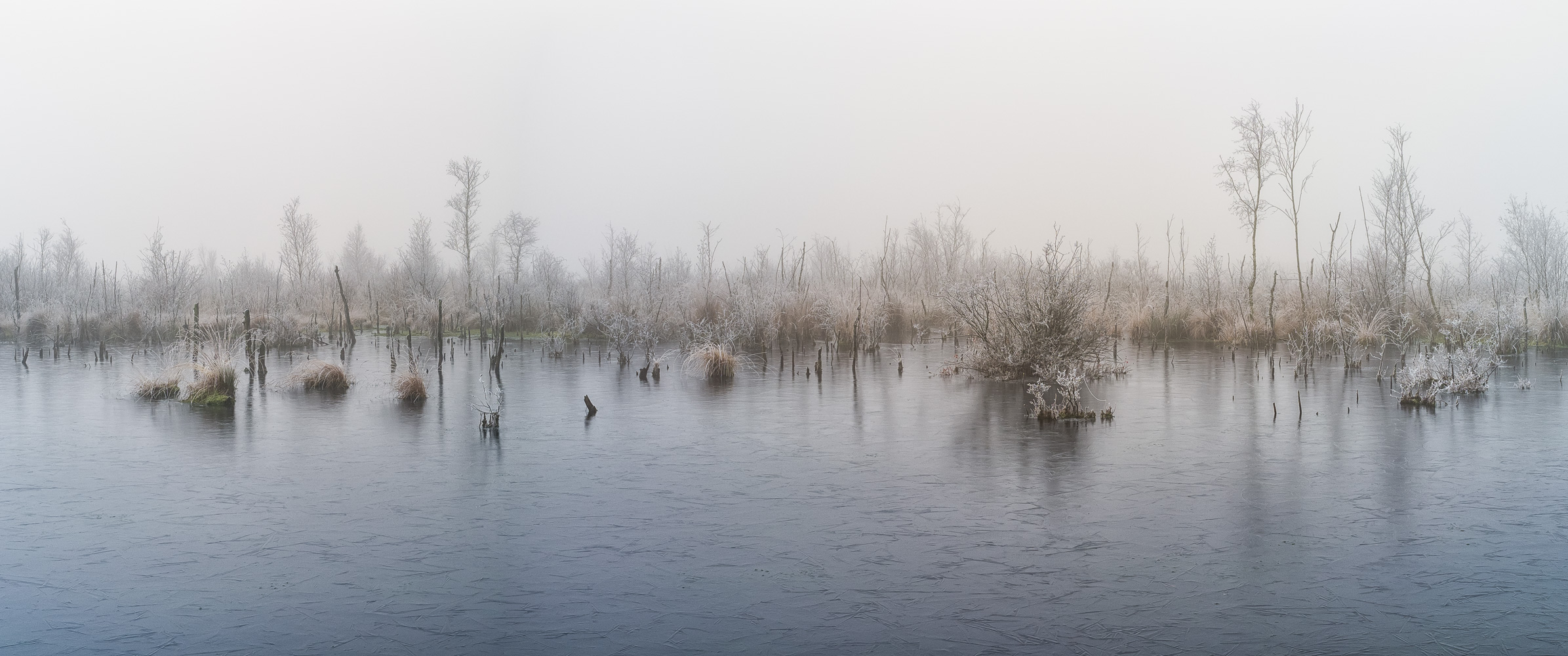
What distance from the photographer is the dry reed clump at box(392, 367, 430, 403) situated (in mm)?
16062

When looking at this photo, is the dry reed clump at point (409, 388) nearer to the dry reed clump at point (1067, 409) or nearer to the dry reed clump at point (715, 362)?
the dry reed clump at point (715, 362)

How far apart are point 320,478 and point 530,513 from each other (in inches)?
105

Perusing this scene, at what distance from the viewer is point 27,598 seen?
629 centimetres

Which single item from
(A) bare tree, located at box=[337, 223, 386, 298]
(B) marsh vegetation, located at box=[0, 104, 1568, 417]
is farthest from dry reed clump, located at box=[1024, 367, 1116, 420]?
(A) bare tree, located at box=[337, 223, 386, 298]

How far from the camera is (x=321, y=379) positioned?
1750 centimetres

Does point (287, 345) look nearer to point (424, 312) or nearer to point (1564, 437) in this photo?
point (424, 312)

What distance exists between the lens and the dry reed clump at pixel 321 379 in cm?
1742

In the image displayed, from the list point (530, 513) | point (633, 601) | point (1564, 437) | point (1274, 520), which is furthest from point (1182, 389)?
point (633, 601)

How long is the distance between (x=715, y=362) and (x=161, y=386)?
8.87 meters

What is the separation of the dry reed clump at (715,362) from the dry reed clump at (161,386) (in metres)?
8.41

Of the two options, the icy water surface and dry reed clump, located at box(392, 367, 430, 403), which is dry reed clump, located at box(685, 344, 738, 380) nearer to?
the icy water surface

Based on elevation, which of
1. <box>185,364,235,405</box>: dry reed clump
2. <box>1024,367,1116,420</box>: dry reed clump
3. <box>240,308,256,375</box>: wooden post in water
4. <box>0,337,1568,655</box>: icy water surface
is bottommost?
<box>0,337,1568,655</box>: icy water surface

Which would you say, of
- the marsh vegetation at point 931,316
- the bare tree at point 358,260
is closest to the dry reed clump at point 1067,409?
the marsh vegetation at point 931,316

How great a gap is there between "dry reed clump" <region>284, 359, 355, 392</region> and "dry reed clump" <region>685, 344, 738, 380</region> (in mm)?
6054
